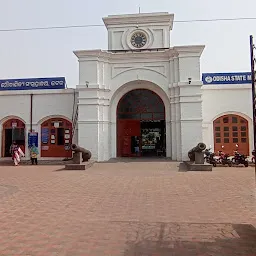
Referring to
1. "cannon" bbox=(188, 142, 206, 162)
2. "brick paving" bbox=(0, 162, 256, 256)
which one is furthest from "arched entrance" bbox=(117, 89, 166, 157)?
"brick paving" bbox=(0, 162, 256, 256)

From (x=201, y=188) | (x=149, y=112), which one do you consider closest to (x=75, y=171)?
(x=201, y=188)

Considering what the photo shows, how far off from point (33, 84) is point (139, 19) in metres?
8.55

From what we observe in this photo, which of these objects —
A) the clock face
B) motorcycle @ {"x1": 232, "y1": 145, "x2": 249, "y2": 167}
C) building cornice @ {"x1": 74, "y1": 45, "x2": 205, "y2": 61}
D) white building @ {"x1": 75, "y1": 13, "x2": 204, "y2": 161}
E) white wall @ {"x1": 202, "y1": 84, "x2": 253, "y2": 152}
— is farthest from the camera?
the clock face

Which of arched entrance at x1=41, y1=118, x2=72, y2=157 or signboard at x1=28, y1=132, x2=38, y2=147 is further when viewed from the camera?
arched entrance at x1=41, y1=118, x2=72, y2=157

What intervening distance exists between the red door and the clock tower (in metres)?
5.19

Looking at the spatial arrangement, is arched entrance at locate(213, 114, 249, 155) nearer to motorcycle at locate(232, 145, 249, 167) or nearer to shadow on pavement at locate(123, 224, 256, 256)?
motorcycle at locate(232, 145, 249, 167)

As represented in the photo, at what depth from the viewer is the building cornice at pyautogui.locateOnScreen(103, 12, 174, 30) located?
64.4ft

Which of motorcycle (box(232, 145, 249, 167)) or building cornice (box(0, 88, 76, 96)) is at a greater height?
building cornice (box(0, 88, 76, 96))

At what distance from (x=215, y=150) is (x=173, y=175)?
311 inches

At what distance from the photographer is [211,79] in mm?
18781

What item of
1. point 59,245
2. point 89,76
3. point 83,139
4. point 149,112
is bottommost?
point 59,245

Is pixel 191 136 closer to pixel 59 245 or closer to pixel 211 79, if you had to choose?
pixel 211 79

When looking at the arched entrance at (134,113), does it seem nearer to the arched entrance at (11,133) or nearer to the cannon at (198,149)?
the cannon at (198,149)

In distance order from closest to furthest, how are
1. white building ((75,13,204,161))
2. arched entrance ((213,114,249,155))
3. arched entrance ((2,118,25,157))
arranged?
white building ((75,13,204,161)) < arched entrance ((213,114,249,155)) < arched entrance ((2,118,25,157))
